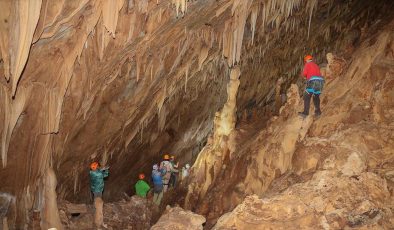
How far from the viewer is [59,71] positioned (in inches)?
269

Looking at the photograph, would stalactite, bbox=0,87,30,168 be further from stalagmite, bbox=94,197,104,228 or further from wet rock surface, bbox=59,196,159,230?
wet rock surface, bbox=59,196,159,230

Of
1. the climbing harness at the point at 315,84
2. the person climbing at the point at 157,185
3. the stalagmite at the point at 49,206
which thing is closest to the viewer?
the climbing harness at the point at 315,84

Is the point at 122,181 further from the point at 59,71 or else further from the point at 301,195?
the point at 301,195

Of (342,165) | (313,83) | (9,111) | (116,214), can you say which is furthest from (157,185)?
(342,165)

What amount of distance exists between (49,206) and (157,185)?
2898 millimetres

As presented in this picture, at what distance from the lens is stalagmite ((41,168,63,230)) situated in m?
7.64

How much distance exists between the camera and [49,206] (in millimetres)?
7750

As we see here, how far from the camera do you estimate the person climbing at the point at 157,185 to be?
9.77 meters

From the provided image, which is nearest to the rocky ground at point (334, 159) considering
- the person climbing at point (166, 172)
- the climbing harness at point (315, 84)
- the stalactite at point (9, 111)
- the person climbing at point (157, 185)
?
the climbing harness at point (315, 84)

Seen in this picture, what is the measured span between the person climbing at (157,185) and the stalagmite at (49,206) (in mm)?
2690

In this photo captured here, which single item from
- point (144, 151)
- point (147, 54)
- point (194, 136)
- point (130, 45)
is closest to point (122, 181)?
point (144, 151)

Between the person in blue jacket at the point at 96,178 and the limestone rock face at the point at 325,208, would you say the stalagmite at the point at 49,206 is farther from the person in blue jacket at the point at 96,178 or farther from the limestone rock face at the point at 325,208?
the limestone rock face at the point at 325,208

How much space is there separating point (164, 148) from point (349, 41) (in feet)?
24.2

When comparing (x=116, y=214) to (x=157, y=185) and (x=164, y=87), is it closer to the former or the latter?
(x=157, y=185)
